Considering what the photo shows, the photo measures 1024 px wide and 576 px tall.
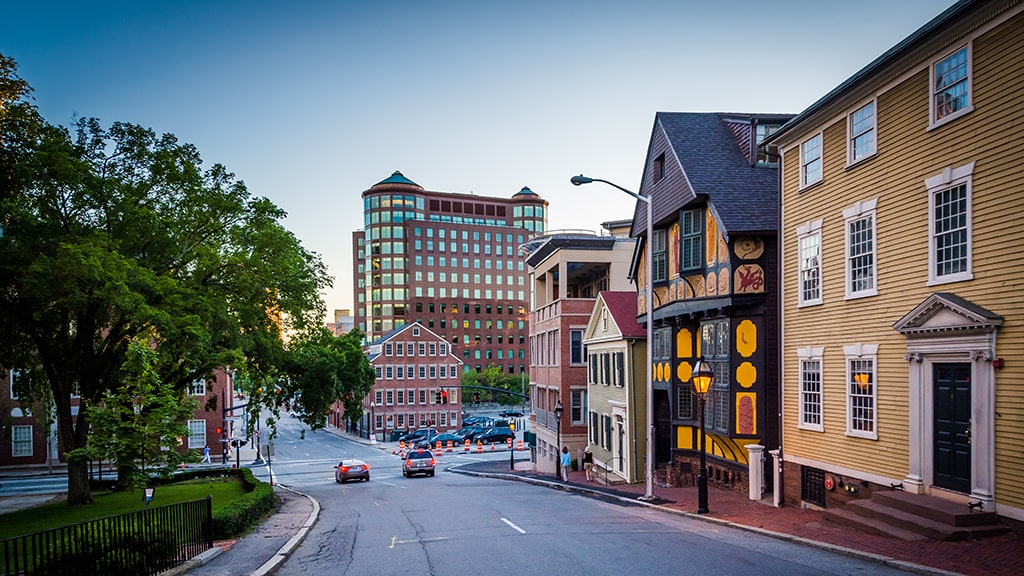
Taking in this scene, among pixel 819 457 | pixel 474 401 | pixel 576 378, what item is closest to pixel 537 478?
pixel 576 378

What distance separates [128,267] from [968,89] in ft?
75.1

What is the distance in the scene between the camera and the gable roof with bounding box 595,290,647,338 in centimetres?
3225

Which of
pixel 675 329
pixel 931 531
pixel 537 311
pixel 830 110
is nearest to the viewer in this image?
pixel 931 531

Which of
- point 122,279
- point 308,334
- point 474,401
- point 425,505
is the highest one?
point 122,279

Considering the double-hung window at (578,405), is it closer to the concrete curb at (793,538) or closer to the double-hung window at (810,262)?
the concrete curb at (793,538)

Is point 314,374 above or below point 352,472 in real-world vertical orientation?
above

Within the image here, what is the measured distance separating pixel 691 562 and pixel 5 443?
57.0m

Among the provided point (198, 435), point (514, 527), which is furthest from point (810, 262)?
point (198, 435)

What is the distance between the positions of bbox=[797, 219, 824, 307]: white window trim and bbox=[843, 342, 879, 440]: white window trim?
6.41 feet

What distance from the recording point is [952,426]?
13.4 meters

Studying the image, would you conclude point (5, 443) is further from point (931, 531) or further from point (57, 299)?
point (931, 531)

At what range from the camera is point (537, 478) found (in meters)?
37.5

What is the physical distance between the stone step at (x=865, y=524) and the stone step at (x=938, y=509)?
0.52 metres

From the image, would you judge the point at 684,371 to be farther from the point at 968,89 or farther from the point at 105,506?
the point at 105,506
